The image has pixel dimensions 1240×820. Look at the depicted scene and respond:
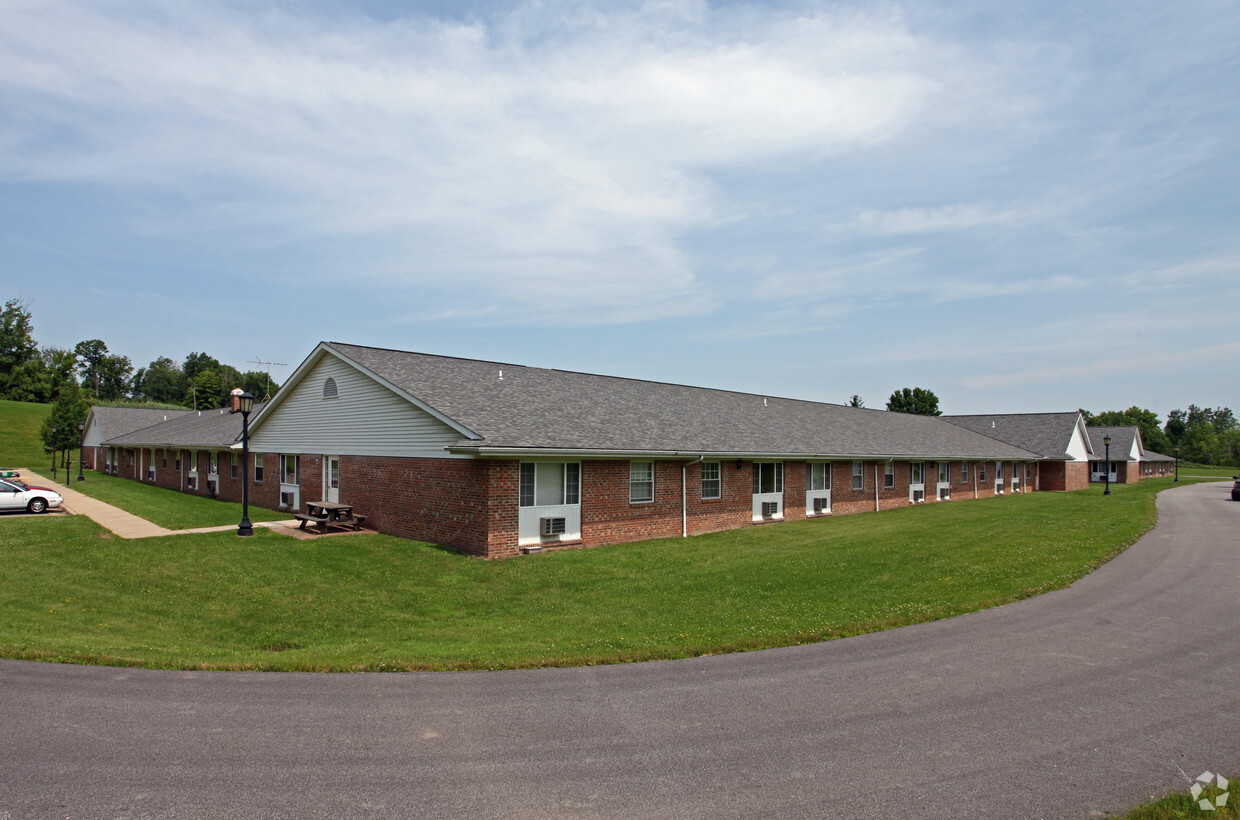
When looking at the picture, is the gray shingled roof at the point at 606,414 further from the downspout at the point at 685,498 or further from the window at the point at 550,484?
the window at the point at 550,484

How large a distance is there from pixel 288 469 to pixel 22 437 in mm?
57284

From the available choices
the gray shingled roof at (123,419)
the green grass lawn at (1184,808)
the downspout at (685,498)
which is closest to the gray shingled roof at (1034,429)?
the downspout at (685,498)

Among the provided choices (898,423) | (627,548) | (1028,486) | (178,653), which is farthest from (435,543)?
(1028,486)

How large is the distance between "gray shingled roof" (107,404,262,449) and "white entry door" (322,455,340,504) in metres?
7.48

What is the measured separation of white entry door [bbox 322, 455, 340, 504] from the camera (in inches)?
861

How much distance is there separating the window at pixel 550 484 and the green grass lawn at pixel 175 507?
10.0m

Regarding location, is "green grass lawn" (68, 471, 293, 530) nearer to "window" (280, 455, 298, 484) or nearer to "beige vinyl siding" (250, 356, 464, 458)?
"window" (280, 455, 298, 484)

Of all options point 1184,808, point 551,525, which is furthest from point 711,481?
point 1184,808

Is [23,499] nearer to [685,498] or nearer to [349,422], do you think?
[349,422]

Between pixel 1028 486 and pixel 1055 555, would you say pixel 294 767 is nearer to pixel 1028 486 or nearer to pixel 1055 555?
pixel 1055 555

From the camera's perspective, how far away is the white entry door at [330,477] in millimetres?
21875

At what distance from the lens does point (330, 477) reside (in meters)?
22.4

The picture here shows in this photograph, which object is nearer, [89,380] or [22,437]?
[22,437]

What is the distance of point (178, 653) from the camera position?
824 cm
